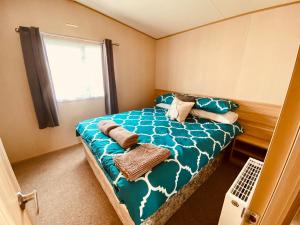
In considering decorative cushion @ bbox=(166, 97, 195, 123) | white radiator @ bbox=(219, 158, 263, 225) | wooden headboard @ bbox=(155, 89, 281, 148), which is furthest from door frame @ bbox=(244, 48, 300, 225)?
wooden headboard @ bbox=(155, 89, 281, 148)

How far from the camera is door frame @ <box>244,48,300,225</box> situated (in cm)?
33

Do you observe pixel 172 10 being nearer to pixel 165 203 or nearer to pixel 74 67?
pixel 74 67

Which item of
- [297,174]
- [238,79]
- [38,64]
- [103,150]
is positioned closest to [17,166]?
[38,64]

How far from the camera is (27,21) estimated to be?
1.96 m

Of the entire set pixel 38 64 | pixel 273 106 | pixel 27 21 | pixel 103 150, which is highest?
pixel 27 21

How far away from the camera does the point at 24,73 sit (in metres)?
2.05

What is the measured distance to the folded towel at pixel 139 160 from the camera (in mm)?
1071

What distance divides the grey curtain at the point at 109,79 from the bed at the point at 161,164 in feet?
1.89

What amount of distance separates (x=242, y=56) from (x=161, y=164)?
6.84 ft

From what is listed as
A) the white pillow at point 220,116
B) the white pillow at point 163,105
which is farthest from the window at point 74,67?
the white pillow at point 220,116

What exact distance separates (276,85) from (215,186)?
160 cm

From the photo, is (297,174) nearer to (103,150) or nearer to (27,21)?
(103,150)

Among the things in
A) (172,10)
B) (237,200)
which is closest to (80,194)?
(237,200)

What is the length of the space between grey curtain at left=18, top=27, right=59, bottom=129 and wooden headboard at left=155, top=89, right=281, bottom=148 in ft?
9.92
